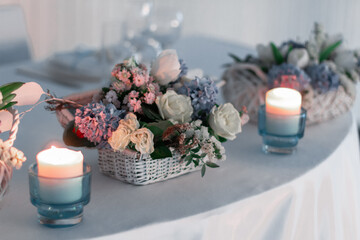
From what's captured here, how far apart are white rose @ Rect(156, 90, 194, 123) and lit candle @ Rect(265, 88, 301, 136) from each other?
0.92ft

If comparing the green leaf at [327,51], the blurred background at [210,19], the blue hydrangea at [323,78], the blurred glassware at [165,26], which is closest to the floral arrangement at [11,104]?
the blue hydrangea at [323,78]

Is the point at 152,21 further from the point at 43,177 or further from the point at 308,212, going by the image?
the point at 43,177

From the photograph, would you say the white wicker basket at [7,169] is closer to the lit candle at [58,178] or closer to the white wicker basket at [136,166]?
the lit candle at [58,178]

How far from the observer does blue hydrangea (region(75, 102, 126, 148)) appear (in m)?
0.93

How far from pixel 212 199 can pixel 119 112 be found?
24 centimetres

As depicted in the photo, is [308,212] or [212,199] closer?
[212,199]

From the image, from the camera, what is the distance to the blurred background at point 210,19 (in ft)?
12.3

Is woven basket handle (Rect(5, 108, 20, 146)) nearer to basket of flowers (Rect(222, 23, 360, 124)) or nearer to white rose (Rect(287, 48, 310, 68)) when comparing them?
basket of flowers (Rect(222, 23, 360, 124))

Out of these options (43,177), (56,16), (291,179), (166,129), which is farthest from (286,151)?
(56,16)

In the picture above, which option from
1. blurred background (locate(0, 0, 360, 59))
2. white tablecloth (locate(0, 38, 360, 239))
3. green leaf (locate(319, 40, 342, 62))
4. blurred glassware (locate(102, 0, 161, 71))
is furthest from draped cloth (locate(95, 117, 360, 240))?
blurred background (locate(0, 0, 360, 59))

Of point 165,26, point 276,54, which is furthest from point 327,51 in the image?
point 165,26

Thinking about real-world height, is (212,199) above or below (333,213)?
above

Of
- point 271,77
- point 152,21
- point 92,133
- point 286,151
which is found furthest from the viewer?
point 152,21

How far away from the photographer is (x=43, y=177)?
833 mm
